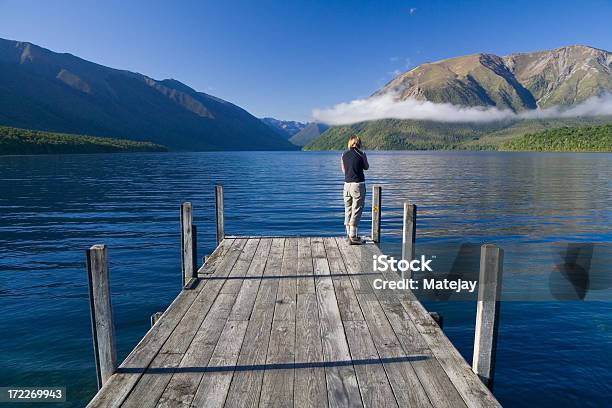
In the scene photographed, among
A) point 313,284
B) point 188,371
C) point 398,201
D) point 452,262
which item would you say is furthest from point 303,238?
Answer: point 398,201

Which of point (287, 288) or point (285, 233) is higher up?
point (287, 288)

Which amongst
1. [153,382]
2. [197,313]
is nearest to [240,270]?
[197,313]

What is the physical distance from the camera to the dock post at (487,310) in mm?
4938

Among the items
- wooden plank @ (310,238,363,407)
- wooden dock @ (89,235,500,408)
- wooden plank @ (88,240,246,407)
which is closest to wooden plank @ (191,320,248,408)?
wooden dock @ (89,235,500,408)

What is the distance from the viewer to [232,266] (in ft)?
32.2

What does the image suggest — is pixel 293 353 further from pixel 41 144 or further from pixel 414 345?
pixel 41 144

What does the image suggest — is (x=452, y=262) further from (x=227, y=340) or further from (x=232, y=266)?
(x=227, y=340)

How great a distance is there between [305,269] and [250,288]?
1868mm

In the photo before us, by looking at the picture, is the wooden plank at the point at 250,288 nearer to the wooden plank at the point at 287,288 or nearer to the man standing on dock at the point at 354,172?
the wooden plank at the point at 287,288

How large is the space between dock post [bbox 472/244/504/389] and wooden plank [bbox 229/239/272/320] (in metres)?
3.73

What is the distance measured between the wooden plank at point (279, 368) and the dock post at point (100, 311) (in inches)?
83.3

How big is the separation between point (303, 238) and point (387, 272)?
4.62 meters

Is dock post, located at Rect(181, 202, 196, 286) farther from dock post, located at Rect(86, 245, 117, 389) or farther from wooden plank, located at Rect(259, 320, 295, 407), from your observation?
dock post, located at Rect(86, 245, 117, 389)

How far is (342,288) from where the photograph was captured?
26.7 feet
